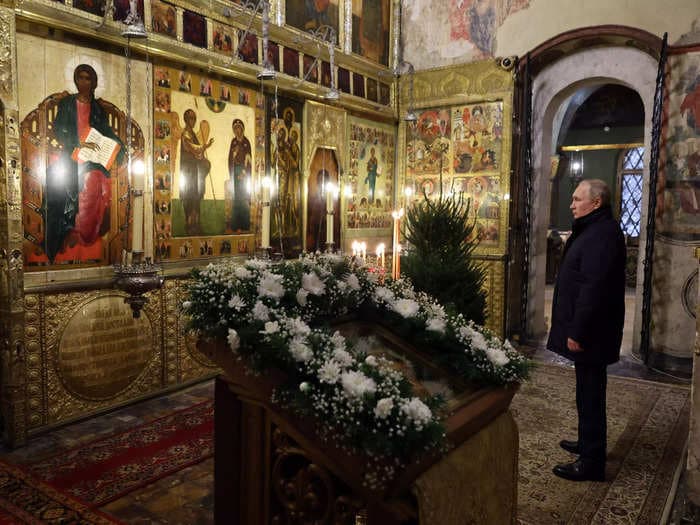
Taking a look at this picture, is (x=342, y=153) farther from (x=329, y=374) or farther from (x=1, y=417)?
(x=329, y=374)

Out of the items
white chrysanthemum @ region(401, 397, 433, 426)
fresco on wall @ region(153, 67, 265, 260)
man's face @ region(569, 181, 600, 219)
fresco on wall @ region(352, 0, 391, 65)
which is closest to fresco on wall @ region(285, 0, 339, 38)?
fresco on wall @ region(352, 0, 391, 65)

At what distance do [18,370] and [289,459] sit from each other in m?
3.01

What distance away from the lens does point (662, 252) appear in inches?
262

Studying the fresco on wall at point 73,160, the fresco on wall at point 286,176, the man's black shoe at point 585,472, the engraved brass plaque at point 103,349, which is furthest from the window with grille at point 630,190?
the fresco on wall at point 73,160

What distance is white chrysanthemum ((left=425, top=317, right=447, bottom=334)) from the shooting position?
249 centimetres

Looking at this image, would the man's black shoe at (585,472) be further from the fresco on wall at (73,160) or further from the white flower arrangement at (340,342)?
the fresco on wall at (73,160)

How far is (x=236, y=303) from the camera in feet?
6.97

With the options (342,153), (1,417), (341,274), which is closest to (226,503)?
(341,274)

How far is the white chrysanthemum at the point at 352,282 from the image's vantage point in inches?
103

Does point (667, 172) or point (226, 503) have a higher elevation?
point (667, 172)

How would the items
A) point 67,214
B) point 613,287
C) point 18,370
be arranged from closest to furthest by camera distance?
point 613,287, point 18,370, point 67,214

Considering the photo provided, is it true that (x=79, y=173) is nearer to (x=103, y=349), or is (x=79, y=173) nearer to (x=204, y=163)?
(x=204, y=163)

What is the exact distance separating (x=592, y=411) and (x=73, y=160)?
429cm

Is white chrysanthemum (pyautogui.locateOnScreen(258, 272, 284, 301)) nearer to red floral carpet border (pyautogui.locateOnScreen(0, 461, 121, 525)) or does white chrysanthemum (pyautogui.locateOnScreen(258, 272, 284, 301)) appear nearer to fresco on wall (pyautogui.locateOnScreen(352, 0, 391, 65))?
red floral carpet border (pyautogui.locateOnScreen(0, 461, 121, 525))
